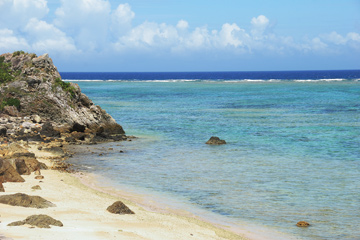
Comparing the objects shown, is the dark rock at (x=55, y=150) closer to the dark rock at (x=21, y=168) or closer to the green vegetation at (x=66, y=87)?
the dark rock at (x=21, y=168)

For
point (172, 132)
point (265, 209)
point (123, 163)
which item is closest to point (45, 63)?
point (172, 132)

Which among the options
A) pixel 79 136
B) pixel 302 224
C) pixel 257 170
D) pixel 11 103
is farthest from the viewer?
pixel 11 103

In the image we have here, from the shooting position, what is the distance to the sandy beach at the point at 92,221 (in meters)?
10.6

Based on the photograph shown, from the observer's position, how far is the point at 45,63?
117ft

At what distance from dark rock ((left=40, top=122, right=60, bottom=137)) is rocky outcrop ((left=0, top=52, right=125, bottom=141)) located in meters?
0.55

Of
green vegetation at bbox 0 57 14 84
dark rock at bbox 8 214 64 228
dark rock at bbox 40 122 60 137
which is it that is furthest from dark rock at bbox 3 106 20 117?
dark rock at bbox 8 214 64 228

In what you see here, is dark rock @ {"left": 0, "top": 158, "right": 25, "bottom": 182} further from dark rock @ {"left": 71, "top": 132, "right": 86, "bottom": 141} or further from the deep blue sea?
dark rock @ {"left": 71, "top": 132, "right": 86, "bottom": 141}

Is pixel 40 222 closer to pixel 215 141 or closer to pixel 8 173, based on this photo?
pixel 8 173

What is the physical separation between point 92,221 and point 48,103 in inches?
882

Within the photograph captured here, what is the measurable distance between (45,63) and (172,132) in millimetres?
11089

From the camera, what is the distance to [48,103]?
3322 centimetres

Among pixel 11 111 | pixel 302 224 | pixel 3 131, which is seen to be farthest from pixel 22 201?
pixel 11 111

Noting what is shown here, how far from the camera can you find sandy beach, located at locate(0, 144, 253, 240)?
416 inches

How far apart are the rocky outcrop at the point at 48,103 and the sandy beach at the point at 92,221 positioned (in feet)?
50.1
